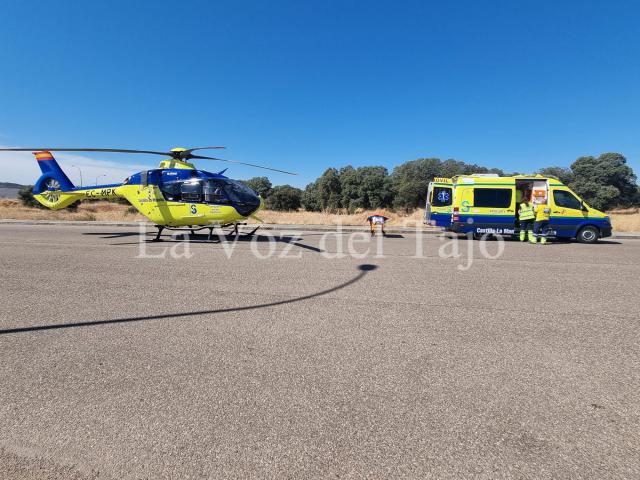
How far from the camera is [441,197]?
48.6 feet

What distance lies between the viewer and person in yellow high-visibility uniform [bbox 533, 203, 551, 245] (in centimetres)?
1179

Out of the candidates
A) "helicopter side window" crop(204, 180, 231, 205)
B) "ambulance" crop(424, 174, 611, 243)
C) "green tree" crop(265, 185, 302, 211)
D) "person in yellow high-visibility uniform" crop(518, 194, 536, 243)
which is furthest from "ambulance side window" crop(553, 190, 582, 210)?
"green tree" crop(265, 185, 302, 211)

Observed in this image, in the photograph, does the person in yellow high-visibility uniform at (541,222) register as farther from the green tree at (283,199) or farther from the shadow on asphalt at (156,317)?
the green tree at (283,199)

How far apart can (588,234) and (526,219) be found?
2.50 m

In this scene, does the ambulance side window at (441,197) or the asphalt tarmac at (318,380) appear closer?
the asphalt tarmac at (318,380)

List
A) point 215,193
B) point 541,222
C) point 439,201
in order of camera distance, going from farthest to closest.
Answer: point 439,201
point 541,222
point 215,193

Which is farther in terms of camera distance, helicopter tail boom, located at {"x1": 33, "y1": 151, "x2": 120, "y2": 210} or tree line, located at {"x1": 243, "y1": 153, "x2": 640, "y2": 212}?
tree line, located at {"x1": 243, "y1": 153, "x2": 640, "y2": 212}

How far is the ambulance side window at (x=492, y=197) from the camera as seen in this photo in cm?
1252

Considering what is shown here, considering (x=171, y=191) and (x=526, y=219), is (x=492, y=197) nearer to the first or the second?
(x=526, y=219)

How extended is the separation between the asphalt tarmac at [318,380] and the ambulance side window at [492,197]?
7461mm

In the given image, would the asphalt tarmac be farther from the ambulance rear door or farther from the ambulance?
the ambulance rear door

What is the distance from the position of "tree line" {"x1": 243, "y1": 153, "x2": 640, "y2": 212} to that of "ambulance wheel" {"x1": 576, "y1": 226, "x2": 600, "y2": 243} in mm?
29896

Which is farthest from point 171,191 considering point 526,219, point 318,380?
point 526,219

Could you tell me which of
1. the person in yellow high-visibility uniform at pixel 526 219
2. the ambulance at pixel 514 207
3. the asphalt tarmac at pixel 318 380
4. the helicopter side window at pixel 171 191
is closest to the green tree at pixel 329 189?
the ambulance at pixel 514 207
